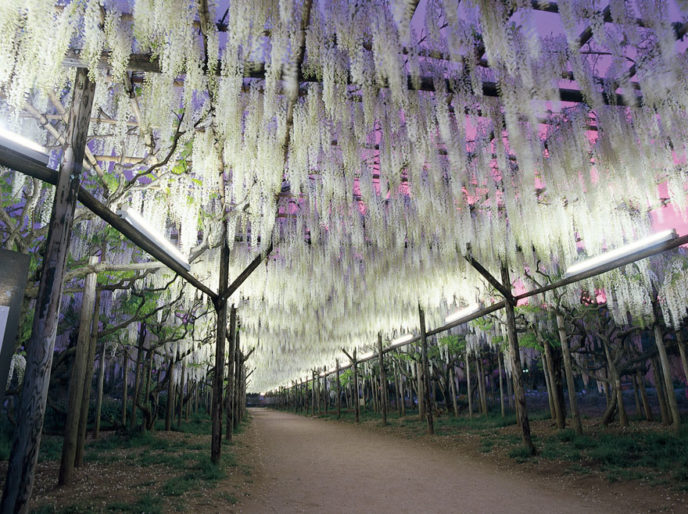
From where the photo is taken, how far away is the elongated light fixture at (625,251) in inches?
227

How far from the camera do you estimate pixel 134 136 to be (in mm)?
5777

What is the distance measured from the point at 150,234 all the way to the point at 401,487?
5.73m

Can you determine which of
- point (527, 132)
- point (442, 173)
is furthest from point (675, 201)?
point (442, 173)

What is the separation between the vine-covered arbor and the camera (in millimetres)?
3713

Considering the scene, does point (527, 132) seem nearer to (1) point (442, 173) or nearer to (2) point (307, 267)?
(1) point (442, 173)

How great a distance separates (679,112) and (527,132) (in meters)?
1.89

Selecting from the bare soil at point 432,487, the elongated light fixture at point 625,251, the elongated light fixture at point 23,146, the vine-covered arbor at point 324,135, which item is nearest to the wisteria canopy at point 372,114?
the vine-covered arbor at point 324,135

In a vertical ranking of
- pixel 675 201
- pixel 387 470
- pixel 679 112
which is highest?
pixel 679 112

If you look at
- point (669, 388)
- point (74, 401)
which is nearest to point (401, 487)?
point (74, 401)

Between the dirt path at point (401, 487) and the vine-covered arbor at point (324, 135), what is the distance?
76.3 inches

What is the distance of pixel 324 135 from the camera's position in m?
5.92

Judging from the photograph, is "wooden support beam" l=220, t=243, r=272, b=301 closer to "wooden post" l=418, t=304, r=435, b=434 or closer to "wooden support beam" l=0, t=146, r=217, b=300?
"wooden support beam" l=0, t=146, r=217, b=300

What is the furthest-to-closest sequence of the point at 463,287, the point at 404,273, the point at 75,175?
the point at 463,287
the point at 404,273
the point at 75,175

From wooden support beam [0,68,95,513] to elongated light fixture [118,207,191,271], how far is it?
2.87ft
